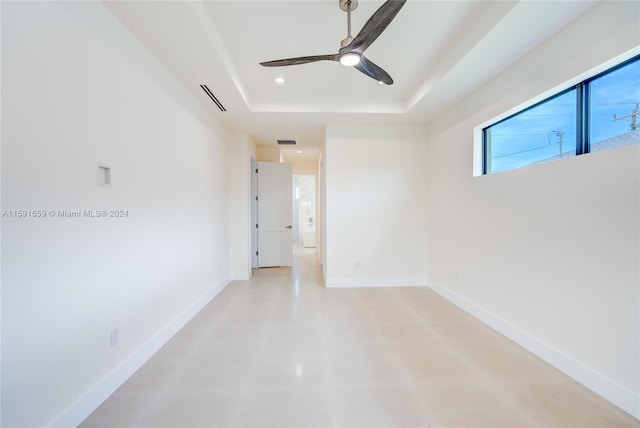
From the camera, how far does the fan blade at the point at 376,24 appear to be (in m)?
1.51

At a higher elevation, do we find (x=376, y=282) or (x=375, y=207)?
(x=375, y=207)

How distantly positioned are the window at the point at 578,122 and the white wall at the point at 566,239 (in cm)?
13

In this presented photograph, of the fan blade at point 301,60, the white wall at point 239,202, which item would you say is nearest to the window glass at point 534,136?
the fan blade at point 301,60

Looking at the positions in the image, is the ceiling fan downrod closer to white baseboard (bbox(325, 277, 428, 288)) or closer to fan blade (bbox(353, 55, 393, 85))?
fan blade (bbox(353, 55, 393, 85))

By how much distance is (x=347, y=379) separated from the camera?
1854 mm

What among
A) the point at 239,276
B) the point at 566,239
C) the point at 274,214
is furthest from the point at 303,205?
the point at 566,239

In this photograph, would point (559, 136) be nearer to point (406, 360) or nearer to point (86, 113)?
point (406, 360)

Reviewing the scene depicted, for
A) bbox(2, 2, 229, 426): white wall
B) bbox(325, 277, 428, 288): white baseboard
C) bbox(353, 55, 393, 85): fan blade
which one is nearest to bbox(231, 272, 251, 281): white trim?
bbox(325, 277, 428, 288): white baseboard

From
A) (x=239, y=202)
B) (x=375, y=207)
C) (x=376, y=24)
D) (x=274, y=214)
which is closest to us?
(x=376, y=24)

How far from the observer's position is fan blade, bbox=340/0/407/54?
1.51m

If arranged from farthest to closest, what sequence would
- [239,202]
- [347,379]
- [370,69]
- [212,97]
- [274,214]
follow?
[274,214]
[239,202]
[212,97]
[370,69]
[347,379]

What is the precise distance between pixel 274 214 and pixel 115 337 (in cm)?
386

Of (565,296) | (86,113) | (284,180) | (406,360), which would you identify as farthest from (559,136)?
(284,180)

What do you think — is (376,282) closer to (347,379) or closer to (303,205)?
(347,379)
